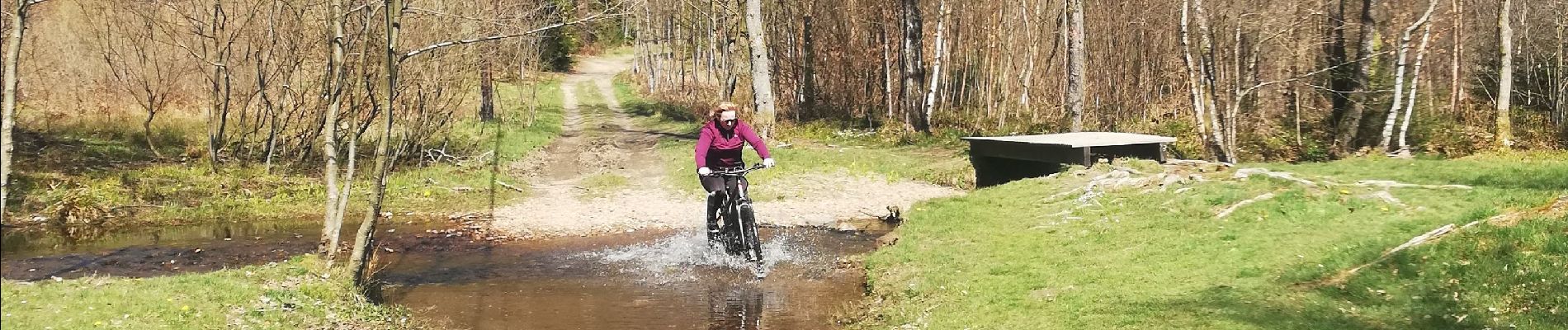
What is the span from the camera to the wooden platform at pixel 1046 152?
569 inches

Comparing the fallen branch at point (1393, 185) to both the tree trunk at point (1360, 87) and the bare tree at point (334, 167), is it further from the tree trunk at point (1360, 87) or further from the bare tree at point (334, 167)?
the bare tree at point (334, 167)

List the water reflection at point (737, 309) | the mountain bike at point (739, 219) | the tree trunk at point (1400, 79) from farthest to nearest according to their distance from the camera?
the tree trunk at point (1400, 79) → the mountain bike at point (739, 219) → the water reflection at point (737, 309)

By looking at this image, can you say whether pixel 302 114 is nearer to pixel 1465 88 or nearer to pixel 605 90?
pixel 1465 88

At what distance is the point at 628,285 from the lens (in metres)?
9.93

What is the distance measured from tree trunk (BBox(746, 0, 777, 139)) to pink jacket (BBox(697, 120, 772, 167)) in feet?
43.3

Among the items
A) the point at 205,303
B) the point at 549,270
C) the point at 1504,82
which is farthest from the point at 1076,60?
the point at 205,303

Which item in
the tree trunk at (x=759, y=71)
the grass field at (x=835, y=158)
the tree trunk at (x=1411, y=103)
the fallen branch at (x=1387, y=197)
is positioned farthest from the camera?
the tree trunk at (x=759, y=71)

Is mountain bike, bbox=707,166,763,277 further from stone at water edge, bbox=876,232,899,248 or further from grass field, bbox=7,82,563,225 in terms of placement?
grass field, bbox=7,82,563,225

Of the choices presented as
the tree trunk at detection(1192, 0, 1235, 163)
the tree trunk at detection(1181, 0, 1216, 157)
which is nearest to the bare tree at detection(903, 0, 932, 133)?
the tree trunk at detection(1181, 0, 1216, 157)

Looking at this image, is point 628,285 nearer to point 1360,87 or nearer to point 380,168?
point 380,168

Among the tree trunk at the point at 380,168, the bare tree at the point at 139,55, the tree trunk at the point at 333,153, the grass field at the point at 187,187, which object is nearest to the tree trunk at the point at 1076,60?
the grass field at the point at 187,187

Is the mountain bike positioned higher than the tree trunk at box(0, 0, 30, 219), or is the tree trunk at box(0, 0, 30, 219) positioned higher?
the tree trunk at box(0, 0, 30, 219)

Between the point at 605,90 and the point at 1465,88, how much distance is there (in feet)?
116

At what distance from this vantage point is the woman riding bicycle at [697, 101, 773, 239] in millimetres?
10453
